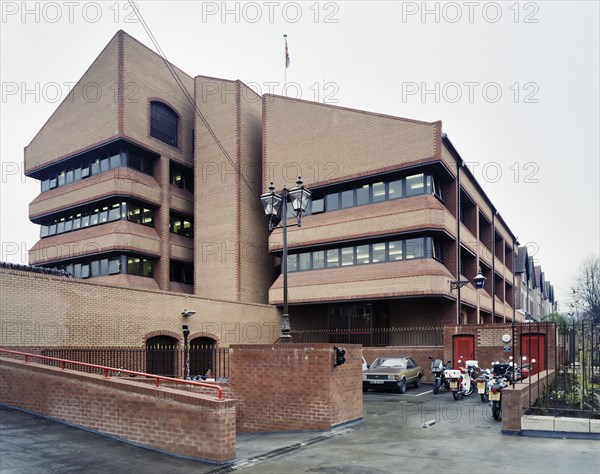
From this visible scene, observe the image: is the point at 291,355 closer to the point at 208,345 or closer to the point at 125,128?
the point at 208,345

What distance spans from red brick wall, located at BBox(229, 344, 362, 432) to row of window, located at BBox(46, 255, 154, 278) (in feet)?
74.2

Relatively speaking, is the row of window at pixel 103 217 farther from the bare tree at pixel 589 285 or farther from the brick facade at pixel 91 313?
the bare tree at pixel 589 285

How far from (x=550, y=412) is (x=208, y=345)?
17.9 m

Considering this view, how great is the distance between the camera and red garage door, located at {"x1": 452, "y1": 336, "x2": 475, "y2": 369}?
24.3 m

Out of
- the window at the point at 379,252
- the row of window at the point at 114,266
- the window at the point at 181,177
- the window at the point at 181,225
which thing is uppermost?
the window at the point at 181,177

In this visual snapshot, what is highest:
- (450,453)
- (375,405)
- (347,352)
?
(347,352)

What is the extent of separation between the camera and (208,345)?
26922 mm

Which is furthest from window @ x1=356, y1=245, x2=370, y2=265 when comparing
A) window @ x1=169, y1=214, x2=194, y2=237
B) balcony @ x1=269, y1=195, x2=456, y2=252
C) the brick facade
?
window @ x1=169, y1=214, x2=194, y2=237

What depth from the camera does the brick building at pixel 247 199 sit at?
1160 inches

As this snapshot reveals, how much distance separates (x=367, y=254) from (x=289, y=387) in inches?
719

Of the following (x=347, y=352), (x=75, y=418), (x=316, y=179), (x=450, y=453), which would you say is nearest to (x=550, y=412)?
(x=450, y=453)

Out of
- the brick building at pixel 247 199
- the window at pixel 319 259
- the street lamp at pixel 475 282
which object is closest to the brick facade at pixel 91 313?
the brick building at pixel 247 199

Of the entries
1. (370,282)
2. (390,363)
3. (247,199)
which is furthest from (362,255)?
(247,199)

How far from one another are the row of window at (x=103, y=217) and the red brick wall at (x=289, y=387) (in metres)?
23.6
